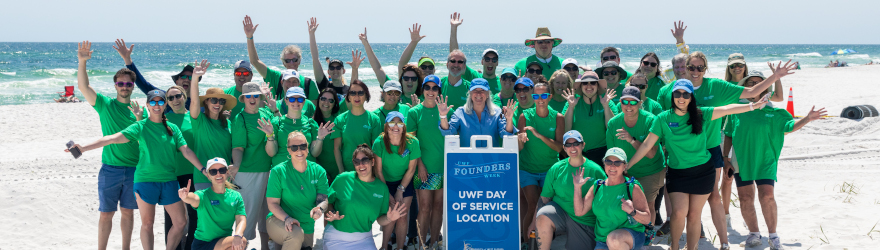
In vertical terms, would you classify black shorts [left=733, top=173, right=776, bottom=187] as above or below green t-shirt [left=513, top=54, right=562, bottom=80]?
below

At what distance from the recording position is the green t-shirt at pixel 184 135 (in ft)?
18.3

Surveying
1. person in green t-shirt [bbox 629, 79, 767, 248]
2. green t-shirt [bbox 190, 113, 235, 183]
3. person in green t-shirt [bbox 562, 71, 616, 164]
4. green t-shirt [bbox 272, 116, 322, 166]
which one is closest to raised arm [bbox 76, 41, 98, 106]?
green t-shirt [bbox 190, 113, 235, 183]

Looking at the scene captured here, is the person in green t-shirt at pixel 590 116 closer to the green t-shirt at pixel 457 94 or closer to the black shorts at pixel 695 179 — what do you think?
the black shorts at pixel 695 179

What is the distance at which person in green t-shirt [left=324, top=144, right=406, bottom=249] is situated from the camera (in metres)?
5.14

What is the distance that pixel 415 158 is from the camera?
5.40 metres

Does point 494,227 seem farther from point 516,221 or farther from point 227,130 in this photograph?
point 227,130

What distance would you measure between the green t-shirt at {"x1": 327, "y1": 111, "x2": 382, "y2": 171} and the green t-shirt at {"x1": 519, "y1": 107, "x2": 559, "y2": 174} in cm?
146

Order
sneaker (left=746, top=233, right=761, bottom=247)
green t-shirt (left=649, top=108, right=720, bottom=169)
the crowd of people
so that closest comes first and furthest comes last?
the crowd of people, green t-shirt (left=649, top=108, right=720, bottom=169), sneaker (left=746, top=233, right=761, bottom=247)

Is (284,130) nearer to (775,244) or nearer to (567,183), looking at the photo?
(567,183)

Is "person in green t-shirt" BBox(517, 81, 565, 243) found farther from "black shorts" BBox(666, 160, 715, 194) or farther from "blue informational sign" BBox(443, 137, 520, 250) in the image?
"black shorts" BBox(666, 160, 715, 194)

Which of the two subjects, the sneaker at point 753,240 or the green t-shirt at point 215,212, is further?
the sneaker at point 753,240

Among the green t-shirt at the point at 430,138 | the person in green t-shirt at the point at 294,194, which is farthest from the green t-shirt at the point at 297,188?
the green t-shirt at the point at 430,138

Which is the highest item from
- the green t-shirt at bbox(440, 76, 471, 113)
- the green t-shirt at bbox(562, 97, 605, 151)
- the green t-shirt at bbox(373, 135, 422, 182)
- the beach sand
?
the green t-shirt at bbox(440, 76, 471, 113)

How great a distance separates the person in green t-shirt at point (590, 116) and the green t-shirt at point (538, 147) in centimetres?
19
